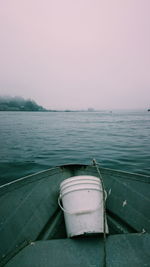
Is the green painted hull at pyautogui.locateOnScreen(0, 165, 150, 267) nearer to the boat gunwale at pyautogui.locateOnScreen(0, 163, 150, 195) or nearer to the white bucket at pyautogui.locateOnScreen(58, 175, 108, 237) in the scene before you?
the boat gunwale at pyautogui.locateOnScreen(0, 163, 150, 195)

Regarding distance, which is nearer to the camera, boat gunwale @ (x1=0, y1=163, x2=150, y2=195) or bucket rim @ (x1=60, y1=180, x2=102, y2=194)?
bucket rim @ (x1=60, y1=180, x2=102, y2=194)

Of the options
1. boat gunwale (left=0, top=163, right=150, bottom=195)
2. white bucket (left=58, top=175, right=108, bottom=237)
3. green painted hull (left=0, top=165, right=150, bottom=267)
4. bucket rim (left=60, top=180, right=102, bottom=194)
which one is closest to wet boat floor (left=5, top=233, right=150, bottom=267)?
green painted hull (left=0, top=165, right=150, bottom=267)

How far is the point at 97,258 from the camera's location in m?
2.30

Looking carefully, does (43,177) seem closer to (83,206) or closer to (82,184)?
(82,184)

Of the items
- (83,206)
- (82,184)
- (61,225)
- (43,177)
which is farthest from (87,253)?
(43,177)

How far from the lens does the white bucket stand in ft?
8.20

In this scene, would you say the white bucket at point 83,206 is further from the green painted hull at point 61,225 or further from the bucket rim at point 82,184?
the green painted hull at point 61,225

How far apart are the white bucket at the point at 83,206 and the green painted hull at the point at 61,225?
0.22 meters

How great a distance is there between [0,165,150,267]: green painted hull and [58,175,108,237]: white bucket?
22cm

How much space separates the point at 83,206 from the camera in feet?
8.64

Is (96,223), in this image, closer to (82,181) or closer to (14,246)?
(82,181)

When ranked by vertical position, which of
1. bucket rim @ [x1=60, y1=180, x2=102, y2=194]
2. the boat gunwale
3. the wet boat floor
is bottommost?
the wet boat floor

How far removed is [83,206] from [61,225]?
3.79 feet

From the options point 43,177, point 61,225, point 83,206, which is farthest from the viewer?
point 43,177
